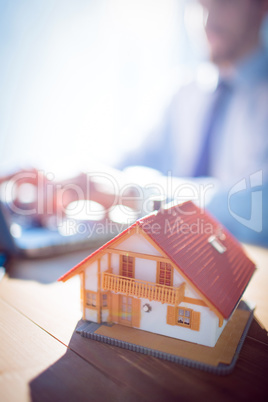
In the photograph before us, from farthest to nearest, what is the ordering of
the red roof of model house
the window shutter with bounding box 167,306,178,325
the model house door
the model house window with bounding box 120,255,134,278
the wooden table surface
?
the model house door → the model house window with bounding box 120,255,134,278 → the window shutter with bounding box 167,306,178,325 → the red roof of model house → the wooden table surface

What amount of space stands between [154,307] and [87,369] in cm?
107

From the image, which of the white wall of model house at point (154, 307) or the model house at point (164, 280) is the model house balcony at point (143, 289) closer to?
the model house at point (164, 280)

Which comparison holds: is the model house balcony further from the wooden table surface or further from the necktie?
the necktie

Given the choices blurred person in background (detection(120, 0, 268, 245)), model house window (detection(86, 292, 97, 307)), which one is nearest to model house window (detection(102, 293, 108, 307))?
model house window (detection(86, 292, 97, 307))

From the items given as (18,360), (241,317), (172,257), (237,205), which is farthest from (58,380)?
(237,205)

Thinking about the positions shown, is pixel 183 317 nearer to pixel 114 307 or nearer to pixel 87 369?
pixel 114 307

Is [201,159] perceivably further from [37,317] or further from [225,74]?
[37,317]

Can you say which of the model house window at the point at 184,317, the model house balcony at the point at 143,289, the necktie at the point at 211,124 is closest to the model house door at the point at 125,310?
the model house balcony at the point at 143,289

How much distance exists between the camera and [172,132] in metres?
11.0

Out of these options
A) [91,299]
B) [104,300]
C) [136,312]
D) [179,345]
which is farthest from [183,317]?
[91,299]

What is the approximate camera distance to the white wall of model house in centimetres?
394

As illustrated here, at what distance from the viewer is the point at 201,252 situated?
423 cm

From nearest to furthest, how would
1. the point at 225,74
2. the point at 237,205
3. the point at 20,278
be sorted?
the point at 20,278 < the point at 237,205 < the point at 225,74

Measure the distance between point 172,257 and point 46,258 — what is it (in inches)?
149
